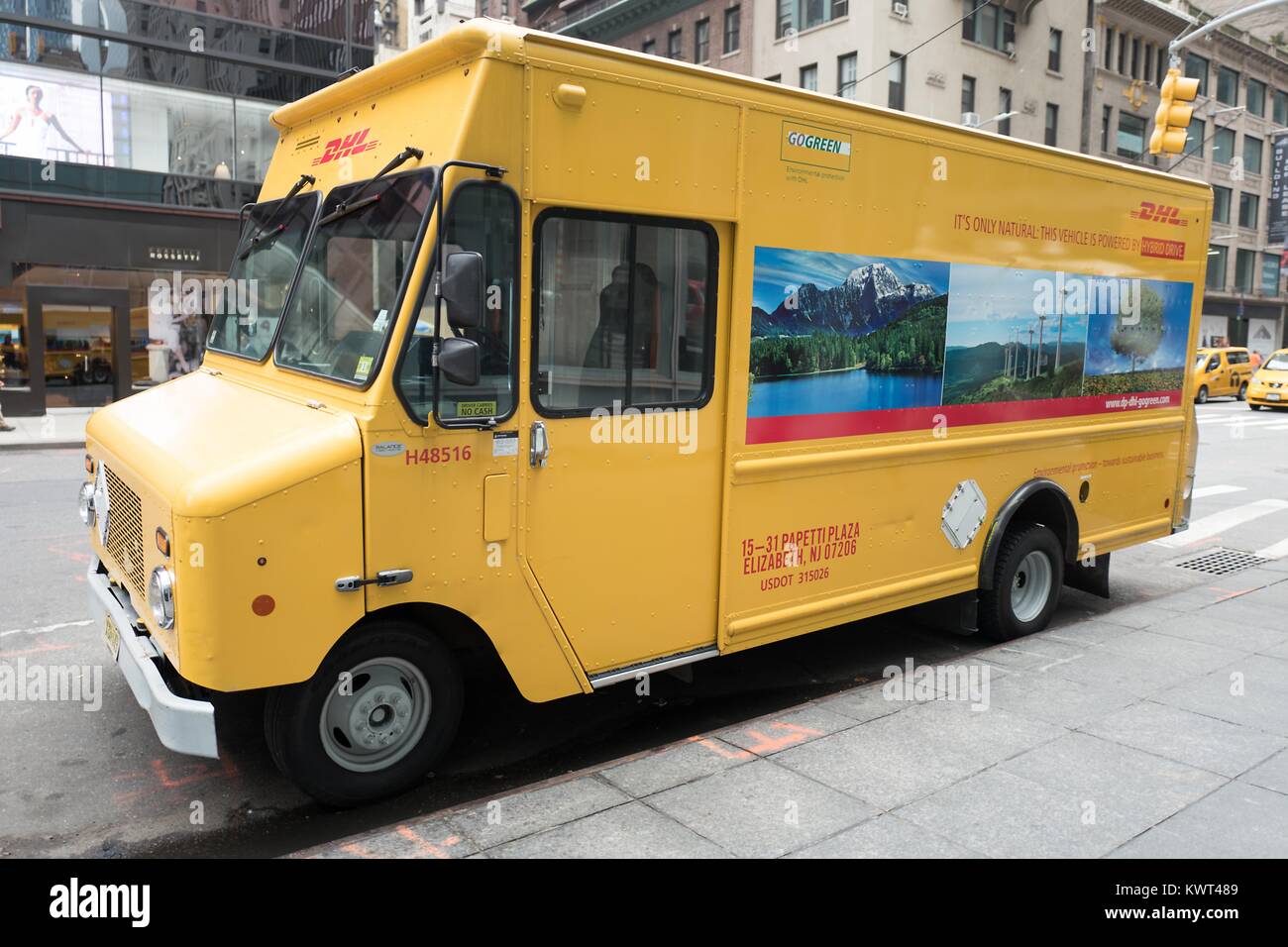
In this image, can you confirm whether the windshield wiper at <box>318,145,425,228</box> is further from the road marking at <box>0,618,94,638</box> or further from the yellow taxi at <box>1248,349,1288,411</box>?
→ the yellow taxi at <box>1248,349,1288,411</box>

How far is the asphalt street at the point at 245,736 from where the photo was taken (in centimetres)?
432

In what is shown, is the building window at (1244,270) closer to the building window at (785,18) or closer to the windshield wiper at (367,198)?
the building window at (785,18)

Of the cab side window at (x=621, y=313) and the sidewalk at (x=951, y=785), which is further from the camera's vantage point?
the cab side window at (x=621, y=313)

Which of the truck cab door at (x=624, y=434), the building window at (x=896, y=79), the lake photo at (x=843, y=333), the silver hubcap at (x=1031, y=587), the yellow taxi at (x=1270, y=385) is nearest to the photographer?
the truck cab door at (x=624, y=434)

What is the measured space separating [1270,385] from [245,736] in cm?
3153

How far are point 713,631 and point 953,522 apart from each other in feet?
6.83

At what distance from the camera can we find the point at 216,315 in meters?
5.73

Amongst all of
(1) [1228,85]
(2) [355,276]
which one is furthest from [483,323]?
(1) [1228,85]

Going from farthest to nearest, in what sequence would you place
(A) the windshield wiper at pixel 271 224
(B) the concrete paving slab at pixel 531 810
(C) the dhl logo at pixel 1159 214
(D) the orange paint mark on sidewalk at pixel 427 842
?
1. (C) the dhl logo at pixel 1159 214
2. (A) the windshield wiper at pixel 271 224
3. (B) the concrete paving slab at pixel 531 810
4. (D) the orange paint mark on sidewalk at pixel 427 842

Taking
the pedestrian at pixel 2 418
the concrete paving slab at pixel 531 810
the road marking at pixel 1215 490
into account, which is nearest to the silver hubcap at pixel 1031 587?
the concrete paving slab at pixel 531 810

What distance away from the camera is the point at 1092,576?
26.6ft

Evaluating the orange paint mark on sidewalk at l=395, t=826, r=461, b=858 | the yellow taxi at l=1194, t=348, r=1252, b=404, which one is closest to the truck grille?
the orange paint mark on sidewalk at l=395, t=826, r=461, b=858

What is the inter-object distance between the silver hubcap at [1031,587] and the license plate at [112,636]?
550 cm

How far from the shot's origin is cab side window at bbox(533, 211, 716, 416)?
446cm
